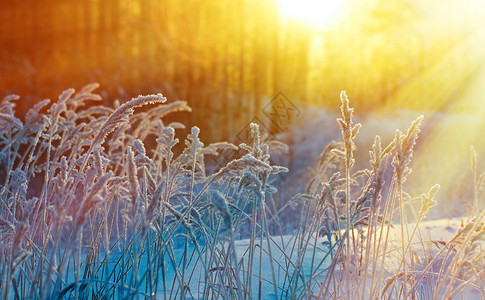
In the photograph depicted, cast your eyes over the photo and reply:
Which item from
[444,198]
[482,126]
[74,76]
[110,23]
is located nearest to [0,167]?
[74,76]

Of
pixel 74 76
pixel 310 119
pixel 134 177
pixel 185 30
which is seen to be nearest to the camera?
pixel 134 177

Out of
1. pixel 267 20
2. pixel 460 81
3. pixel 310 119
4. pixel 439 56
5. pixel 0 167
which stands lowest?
pixel 0 167

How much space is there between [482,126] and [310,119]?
4.05 meters

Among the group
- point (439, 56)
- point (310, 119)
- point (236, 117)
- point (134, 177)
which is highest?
point (439, 56)

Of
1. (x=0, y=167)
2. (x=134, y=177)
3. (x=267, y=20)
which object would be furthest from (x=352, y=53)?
(x=134, y=177)

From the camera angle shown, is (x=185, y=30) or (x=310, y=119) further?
(x=310, y=119)

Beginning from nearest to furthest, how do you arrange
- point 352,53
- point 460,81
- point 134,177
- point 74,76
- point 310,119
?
1. point 134,177
2. point 74,76
3. point 310,119
4. point 352,53
5. point 460,81

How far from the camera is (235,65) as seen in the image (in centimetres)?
648

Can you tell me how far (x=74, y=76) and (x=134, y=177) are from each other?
16.0 ft

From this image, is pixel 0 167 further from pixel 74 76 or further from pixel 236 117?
pixel 236 117

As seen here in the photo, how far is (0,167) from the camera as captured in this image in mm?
4426

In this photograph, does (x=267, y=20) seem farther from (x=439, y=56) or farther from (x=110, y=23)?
(x=439, y=56)

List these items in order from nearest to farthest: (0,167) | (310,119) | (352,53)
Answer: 1. (0,167)
2. (310,119)
3. (352,53)

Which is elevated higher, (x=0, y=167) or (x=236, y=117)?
(x=236, y=117)
